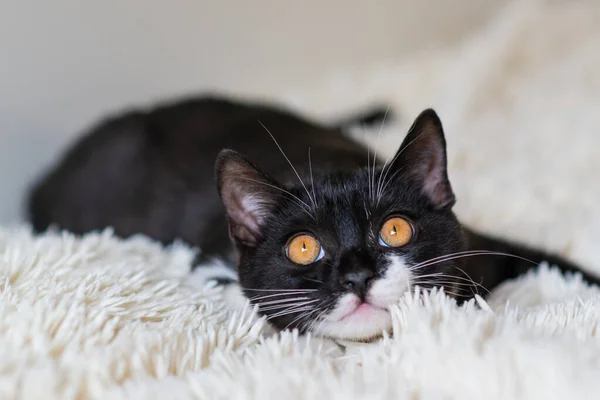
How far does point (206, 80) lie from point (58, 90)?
526 millimetres

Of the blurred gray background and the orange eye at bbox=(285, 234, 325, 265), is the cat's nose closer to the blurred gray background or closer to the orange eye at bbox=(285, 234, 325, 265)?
the orange eye at bbox=(285, 234, 325, 265)

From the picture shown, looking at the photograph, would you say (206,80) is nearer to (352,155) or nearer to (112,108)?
(112,108)

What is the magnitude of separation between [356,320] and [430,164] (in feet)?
1.00

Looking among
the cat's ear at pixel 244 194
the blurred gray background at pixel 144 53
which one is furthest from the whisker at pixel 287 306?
the blurred gray background at pixel 144 53

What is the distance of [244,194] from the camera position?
1003 mm

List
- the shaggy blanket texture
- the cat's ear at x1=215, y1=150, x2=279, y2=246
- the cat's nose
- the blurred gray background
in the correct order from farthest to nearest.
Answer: the blurred gray background, the cat's ear at x1=215, y1=150, x2=279, y2=246, the cat's nose, the shaggy blanket texture

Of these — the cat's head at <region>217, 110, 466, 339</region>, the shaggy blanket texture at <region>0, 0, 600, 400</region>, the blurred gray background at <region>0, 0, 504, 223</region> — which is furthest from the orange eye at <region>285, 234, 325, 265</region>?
the blurred gray background at <region>0, 0, 504, 223</region>

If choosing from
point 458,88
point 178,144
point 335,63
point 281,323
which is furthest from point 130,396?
point 335,63

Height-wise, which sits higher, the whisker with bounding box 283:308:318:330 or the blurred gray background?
the blurred gray background

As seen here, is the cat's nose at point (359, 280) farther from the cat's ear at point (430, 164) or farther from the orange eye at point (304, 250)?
the cat's ear at point (430, 164)

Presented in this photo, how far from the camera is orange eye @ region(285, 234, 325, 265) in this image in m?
0.91

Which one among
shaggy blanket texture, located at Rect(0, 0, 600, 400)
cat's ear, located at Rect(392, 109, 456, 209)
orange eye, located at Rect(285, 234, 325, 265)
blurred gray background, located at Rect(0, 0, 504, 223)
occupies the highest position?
blurred gray background, located at Rect(0, 0, 504, 223)

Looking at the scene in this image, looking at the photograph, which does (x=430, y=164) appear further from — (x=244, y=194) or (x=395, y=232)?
(x=244, y=194)

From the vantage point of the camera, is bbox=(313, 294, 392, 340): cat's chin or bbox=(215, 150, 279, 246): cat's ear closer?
bbox=(313, 294, 392, 340): cat's chin
